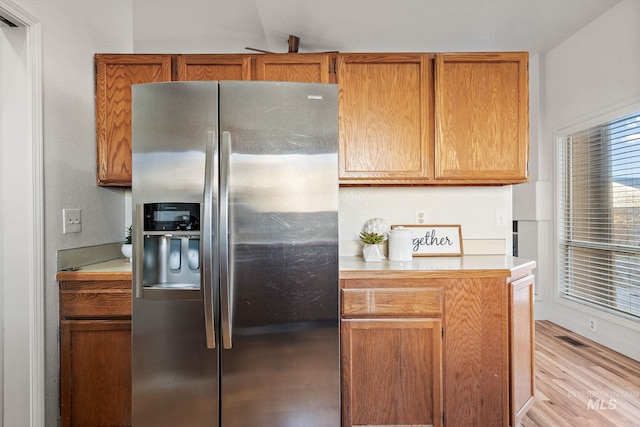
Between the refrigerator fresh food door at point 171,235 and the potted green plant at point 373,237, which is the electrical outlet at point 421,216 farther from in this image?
the refrigerator fresh food door at point 171,235

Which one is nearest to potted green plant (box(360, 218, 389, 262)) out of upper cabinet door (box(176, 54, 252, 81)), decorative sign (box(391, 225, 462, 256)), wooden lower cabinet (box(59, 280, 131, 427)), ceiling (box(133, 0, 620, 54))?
decorative sign (box(391, 225, 462, 256))

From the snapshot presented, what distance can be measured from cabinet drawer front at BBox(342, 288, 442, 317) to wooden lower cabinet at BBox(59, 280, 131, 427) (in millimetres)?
1104

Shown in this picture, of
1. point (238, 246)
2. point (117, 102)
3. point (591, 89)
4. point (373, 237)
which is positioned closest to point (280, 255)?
point (238, 246)

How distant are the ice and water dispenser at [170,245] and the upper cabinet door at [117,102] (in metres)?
0.73

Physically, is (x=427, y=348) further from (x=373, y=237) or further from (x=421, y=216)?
(x=421, y=216)

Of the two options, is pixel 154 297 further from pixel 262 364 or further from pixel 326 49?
pixel 326 49

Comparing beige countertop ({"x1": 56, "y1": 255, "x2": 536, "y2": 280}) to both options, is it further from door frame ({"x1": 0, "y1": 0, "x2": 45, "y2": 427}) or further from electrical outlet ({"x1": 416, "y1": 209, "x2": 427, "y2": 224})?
electrical outlet ({"x1": 416, "y1": 209, "x2": 427, "y2": 224})

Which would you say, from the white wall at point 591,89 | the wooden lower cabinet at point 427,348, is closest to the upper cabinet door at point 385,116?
the wooden lower cabinet at point 427,348

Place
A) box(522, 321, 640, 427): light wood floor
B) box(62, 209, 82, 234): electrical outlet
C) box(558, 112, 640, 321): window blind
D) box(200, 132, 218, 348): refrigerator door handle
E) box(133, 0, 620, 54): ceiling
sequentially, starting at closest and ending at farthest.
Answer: box(200, 132, 218, 348): refrigerator door handle < box(62, 209, 82, 234): electrical outlet < box(522, 321, 640, 427): light wood floor < box(133, 0, 620, 54): ceiling < box(558, 112, 640, 321): window blind

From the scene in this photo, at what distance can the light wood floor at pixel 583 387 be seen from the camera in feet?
6.40

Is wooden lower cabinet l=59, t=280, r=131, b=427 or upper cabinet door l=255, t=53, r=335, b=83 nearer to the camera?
wooden lower cabinet l=59, t=280, r=131, b=427

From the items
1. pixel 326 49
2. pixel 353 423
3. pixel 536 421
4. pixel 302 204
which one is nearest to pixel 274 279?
pixel 302 204

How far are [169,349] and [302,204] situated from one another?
0.85 meters

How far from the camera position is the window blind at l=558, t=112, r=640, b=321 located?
9.14ft
